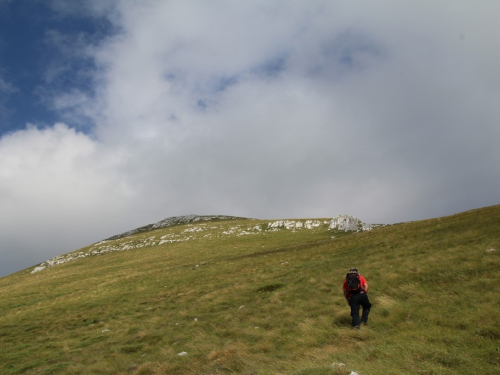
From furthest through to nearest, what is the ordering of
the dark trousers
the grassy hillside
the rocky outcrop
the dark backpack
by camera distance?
1. the rocky outcrop
2. the dark backpack
3. the dark trousers
4. the grassy hillside

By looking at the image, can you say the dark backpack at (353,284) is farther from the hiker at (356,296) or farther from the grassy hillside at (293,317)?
the grassy hillside at (293,317)

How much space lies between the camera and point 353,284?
512 inches

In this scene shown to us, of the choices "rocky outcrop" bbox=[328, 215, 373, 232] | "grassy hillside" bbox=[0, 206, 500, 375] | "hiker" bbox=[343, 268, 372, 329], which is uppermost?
"rocky outcrop" bbox=[328, 215, 373, 232]

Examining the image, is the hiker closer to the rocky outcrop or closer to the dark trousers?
the dark trousers

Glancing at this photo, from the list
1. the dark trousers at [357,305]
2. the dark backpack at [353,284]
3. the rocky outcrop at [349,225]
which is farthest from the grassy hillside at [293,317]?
the rocky outcrop at [349,225]

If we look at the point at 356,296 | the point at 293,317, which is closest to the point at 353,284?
the point at 356,296

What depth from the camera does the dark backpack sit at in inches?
510

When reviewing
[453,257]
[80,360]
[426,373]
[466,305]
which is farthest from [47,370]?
[453,257]

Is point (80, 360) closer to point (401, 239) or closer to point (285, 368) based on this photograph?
point (285, 368)

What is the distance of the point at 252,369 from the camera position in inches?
388

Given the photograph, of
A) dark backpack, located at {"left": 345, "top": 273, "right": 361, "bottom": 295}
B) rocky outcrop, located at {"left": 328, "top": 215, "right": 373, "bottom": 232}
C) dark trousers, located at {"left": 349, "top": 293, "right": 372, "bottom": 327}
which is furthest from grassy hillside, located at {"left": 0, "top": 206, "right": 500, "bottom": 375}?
rocky outcrop, located at {"left": 328, "top": 215, "right": 373, "bottom": 232}

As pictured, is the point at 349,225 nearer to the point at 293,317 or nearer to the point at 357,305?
the point at 293,317

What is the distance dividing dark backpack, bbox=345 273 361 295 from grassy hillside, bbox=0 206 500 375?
60.5 inches

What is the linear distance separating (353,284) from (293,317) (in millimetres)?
4706
